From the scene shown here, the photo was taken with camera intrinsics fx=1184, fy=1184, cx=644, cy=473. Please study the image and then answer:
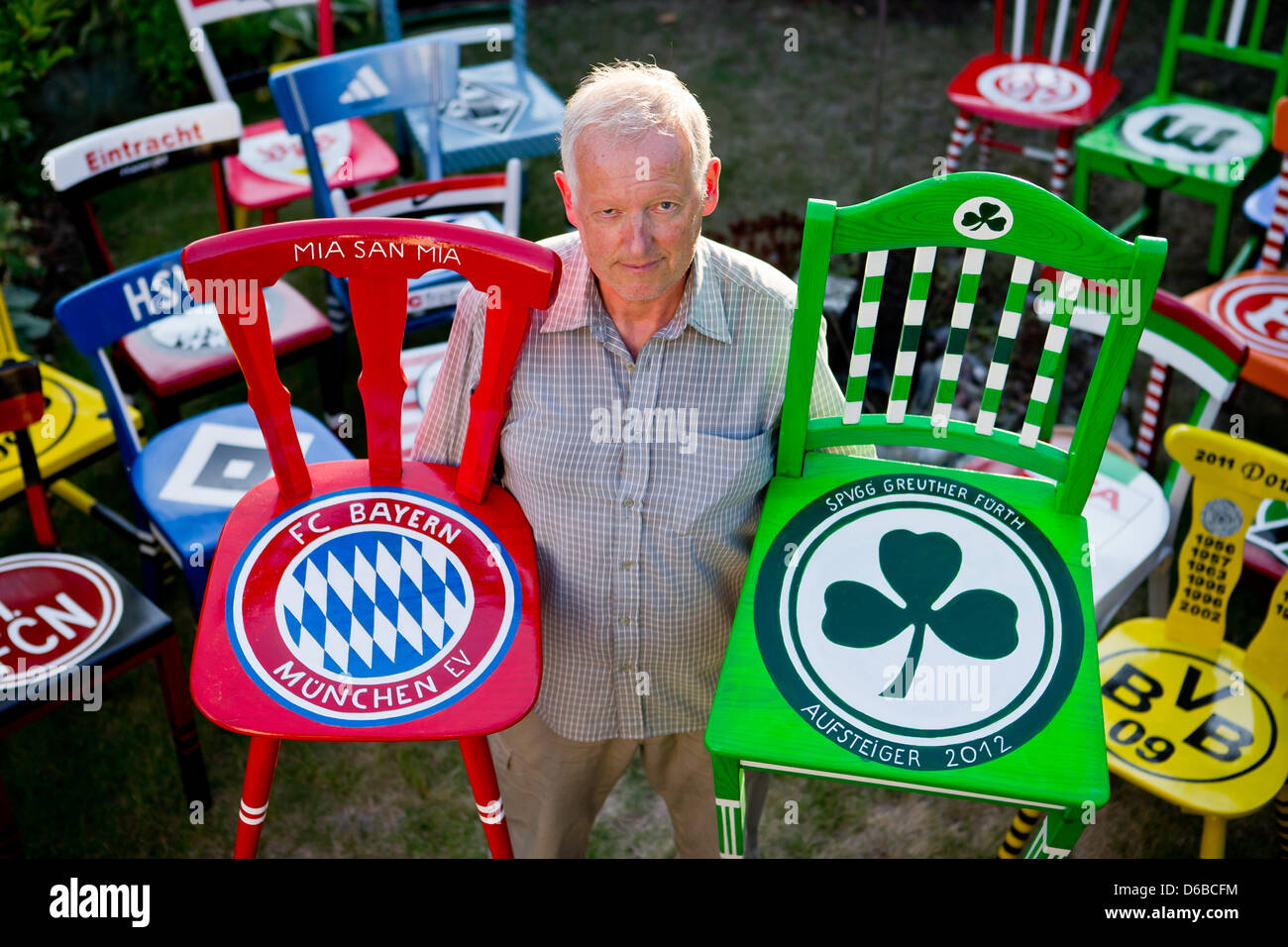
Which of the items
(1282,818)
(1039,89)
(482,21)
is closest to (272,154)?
(482,21)

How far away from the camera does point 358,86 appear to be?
161 inches

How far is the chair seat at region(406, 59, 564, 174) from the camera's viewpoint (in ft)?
15.4

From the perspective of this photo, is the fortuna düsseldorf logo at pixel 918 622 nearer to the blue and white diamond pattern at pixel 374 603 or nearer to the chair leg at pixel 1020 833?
the blue and white diamond pattern at pixel 374 603

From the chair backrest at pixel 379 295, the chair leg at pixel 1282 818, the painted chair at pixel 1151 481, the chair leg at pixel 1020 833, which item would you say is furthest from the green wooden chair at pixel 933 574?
the chair leg at pixel 1282 818

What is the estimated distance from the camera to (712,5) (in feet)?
22.5

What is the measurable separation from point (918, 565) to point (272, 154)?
3626 millimetres

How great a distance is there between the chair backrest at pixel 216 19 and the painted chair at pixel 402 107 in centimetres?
88

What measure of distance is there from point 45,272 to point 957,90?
392cm

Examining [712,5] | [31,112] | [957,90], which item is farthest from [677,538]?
[712,5]

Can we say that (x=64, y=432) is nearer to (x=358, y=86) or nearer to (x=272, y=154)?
(x=358, y=86)

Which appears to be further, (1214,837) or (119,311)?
(119,311)

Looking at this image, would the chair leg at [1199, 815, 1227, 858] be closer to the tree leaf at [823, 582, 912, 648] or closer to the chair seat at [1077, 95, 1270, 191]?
the tree leaf at [823, 582, 912, 648]

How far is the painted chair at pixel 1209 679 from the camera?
8.62 feet
